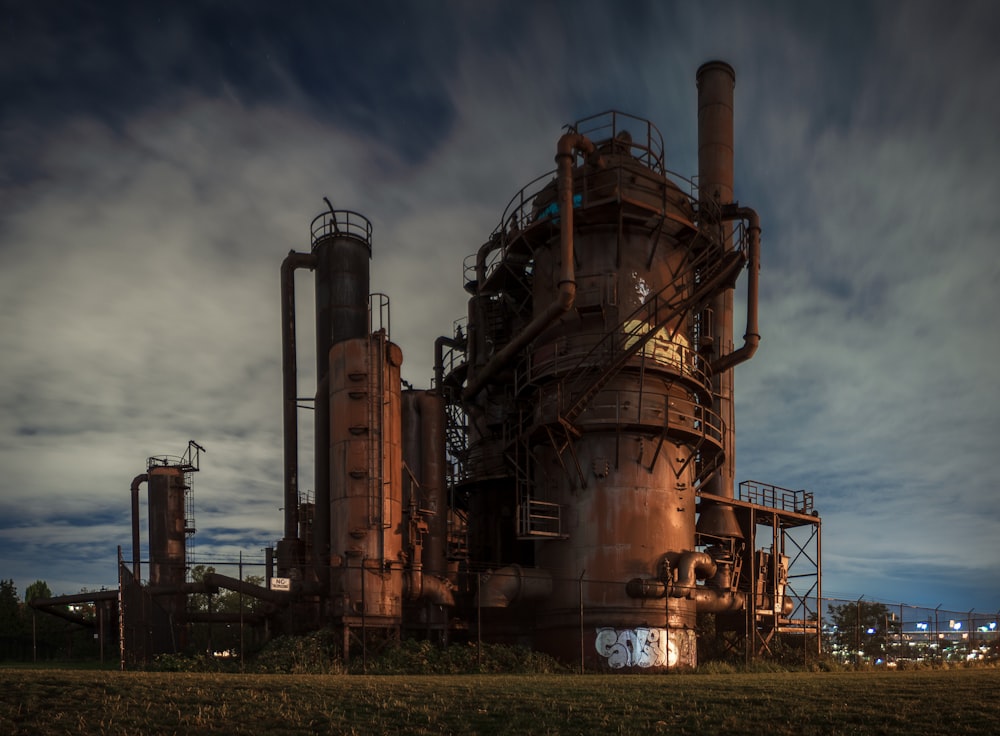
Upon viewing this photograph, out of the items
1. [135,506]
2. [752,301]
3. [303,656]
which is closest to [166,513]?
[135,506]

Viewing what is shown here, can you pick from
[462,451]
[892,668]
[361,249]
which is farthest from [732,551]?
[361,249]

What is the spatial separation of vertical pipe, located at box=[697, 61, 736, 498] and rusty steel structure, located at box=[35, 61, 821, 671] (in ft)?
5.03

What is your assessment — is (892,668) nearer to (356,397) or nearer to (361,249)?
(356,397)

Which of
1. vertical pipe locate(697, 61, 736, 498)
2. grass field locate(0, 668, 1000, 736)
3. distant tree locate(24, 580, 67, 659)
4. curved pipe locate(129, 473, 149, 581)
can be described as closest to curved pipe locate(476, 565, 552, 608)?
grass field locate(0, 668, 1000, 736)

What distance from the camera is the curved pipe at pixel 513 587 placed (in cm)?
3269

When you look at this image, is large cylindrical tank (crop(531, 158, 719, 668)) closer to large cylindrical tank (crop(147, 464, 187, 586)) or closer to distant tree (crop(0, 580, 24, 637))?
large cylindrical tank (crop(147, 464, 187, 586))

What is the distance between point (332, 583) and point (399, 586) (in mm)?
2281

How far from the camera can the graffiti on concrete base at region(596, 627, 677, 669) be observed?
32125mm

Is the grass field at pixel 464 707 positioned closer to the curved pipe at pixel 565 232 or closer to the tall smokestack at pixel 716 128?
the curved pipe at pixel 565 232

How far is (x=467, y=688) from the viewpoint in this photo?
2014 centimetres

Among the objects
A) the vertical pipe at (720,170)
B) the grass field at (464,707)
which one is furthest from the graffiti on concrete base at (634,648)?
the vertical pipe at (720,170)

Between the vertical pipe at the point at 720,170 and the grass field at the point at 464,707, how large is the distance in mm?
23068

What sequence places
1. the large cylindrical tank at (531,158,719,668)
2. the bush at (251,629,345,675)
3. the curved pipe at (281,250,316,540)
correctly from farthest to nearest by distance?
the curved pipe at (281,250,316,540), the large cylindrical tank at (531,158,719,668), the bush at (251,629,345,675)

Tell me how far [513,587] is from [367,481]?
6267 mm
